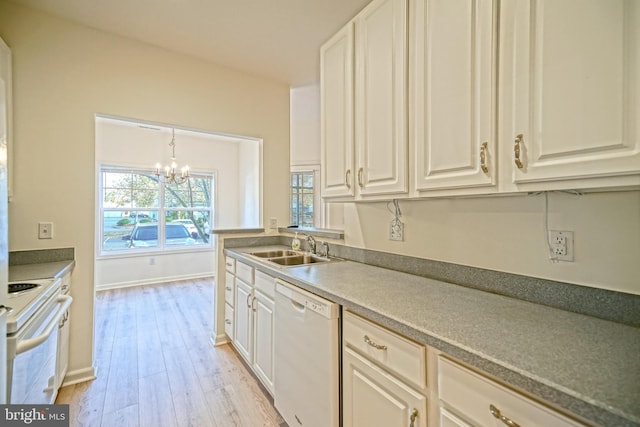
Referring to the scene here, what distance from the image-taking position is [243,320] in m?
2.37

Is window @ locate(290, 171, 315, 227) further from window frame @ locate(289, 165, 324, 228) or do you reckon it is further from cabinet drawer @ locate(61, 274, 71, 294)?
cabinet drawer @ locate(61, 274, 71, 294)

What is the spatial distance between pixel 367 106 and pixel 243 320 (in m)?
1.88

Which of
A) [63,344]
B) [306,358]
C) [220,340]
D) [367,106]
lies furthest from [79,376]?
[367,106]

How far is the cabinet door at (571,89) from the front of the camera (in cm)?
78

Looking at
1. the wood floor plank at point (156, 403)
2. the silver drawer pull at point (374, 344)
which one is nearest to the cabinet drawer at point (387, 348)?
the silver drawer pull at point (374, 344)

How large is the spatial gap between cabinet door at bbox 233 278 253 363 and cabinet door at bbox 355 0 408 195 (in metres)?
1.28

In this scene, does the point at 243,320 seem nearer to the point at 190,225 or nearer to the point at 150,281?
the point at 150,281

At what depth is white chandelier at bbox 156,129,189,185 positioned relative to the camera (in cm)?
480

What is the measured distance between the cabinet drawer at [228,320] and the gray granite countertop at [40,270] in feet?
4.08

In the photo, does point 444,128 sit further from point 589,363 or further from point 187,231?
point 187,231

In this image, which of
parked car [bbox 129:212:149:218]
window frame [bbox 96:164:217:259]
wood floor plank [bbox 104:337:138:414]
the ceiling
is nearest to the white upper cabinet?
the ceiling

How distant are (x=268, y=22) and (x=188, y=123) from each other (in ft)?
3.76

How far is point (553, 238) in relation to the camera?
1145mm

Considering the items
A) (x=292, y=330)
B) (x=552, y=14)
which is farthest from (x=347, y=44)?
(x=292, y=330)
